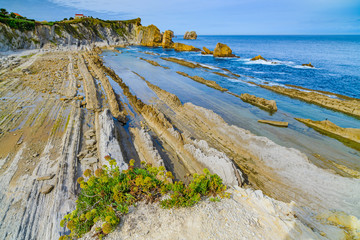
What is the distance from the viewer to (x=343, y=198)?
862cm

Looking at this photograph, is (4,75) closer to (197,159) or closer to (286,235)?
(197,159)

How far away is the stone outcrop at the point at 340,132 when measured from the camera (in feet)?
46.7

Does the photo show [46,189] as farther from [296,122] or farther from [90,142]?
[296,122]

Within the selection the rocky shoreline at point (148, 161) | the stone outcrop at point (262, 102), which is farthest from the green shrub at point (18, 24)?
the stone outcrop at point (262, 102)

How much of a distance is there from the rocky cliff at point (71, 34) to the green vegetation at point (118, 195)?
57806mm

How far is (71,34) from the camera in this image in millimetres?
65688

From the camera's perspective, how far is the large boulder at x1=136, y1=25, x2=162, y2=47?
326 ft

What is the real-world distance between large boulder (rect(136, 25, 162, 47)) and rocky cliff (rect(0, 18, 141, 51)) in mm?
3674

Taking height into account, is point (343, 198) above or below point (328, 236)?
below

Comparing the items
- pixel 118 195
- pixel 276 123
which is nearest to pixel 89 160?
pixel 118 195

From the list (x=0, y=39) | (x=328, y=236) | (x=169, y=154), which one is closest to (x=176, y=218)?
(x=328, y=236)

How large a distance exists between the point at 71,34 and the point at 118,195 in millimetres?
82164

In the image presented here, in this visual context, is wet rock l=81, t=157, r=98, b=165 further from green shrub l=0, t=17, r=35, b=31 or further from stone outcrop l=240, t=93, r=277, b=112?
green shrub l=0, t=17, r=35, b=31

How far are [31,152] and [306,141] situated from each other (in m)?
21.3
